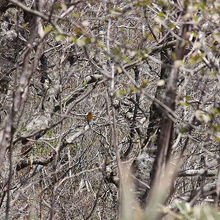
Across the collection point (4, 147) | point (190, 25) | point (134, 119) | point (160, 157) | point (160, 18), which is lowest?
point (160, 157)

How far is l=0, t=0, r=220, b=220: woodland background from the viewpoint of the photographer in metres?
3.10

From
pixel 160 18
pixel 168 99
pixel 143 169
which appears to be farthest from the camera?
pixel 143 169

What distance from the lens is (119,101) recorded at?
6.11 metres

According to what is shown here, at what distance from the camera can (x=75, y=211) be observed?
28.7 feet

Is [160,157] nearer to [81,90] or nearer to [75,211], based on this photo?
[81,90]

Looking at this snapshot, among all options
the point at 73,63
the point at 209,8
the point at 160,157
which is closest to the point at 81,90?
the point at 73,63

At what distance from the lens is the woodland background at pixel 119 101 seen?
310cm

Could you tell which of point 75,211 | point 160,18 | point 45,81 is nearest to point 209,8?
point 160,18

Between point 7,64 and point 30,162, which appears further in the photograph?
point 7,64

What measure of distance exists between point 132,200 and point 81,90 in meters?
3.88

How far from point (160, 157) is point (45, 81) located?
3.98 m

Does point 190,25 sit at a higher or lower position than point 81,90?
lower

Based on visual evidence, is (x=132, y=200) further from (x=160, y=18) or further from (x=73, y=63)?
(x=73, y=63)

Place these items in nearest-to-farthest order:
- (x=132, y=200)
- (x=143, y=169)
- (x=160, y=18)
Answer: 1. (x=132, y=200)
2. (x=160, y=18)
3. (x=143, y=169)
